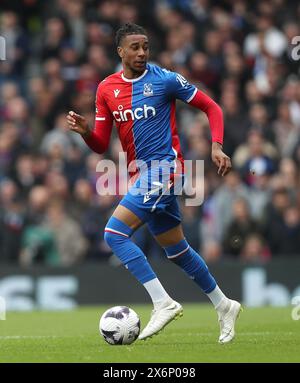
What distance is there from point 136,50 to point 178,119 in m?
8.68

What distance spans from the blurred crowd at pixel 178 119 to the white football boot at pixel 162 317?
5910 millimetres

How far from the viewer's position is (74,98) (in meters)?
19.6

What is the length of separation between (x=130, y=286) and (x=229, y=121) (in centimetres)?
322

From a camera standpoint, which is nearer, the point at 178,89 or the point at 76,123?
the point at 76,123

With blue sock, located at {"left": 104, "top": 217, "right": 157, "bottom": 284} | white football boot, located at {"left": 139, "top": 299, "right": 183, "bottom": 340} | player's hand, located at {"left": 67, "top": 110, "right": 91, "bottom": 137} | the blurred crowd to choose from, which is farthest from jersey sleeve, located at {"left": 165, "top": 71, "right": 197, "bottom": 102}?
the blurred crowd

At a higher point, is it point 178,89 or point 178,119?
point 178,89

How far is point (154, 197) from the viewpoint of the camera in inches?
402

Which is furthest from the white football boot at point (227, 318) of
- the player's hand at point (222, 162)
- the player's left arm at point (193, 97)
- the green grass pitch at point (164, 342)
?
the player's left arm at point (193, 97)

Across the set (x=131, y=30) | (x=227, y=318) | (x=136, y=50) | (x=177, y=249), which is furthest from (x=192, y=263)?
(x=131, y=30)

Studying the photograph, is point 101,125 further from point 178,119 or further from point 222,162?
point 178,119

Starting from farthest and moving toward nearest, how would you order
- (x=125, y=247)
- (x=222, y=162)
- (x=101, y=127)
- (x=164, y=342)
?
(x=101, y=127) < (x=164, y=342) < (x=125, y=247) < (x=222, y=162)
